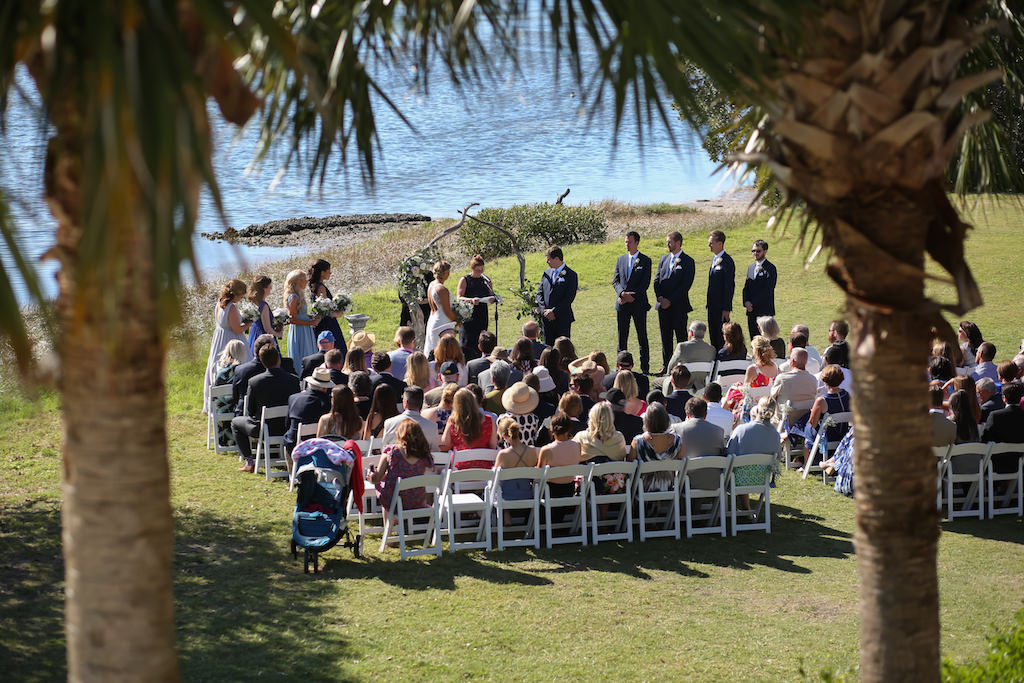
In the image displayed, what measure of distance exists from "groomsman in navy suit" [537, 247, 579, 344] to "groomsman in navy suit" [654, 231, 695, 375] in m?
1.27

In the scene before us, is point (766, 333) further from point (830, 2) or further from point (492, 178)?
point (492, 178)

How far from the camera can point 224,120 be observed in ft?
9.00

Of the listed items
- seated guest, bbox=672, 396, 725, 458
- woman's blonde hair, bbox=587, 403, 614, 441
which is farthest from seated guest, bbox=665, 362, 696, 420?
woman's blonde hair, bbox=587, 403, 614, 441

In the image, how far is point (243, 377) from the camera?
1180cm

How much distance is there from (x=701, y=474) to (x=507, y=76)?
21.6 ft

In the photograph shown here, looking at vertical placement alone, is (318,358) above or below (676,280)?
below

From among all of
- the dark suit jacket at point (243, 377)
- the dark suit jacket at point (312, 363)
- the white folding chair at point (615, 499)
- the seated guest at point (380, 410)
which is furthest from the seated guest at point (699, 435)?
the dark suit jacket at point (243, 377)

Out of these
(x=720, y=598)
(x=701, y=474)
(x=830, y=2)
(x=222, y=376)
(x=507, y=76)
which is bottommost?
(x=720, y=598)

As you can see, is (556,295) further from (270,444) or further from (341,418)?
(341,418)

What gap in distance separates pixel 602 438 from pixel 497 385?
1.93 m

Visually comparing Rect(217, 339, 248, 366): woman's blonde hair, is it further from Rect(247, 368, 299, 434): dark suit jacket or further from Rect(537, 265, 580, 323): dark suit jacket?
Rect(537, 265, 580, 323): dark suit jacket

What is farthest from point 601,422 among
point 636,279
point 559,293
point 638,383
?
point 636,279

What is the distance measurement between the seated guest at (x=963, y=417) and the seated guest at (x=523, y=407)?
4.02m

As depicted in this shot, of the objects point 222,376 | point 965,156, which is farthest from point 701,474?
point 222,376
